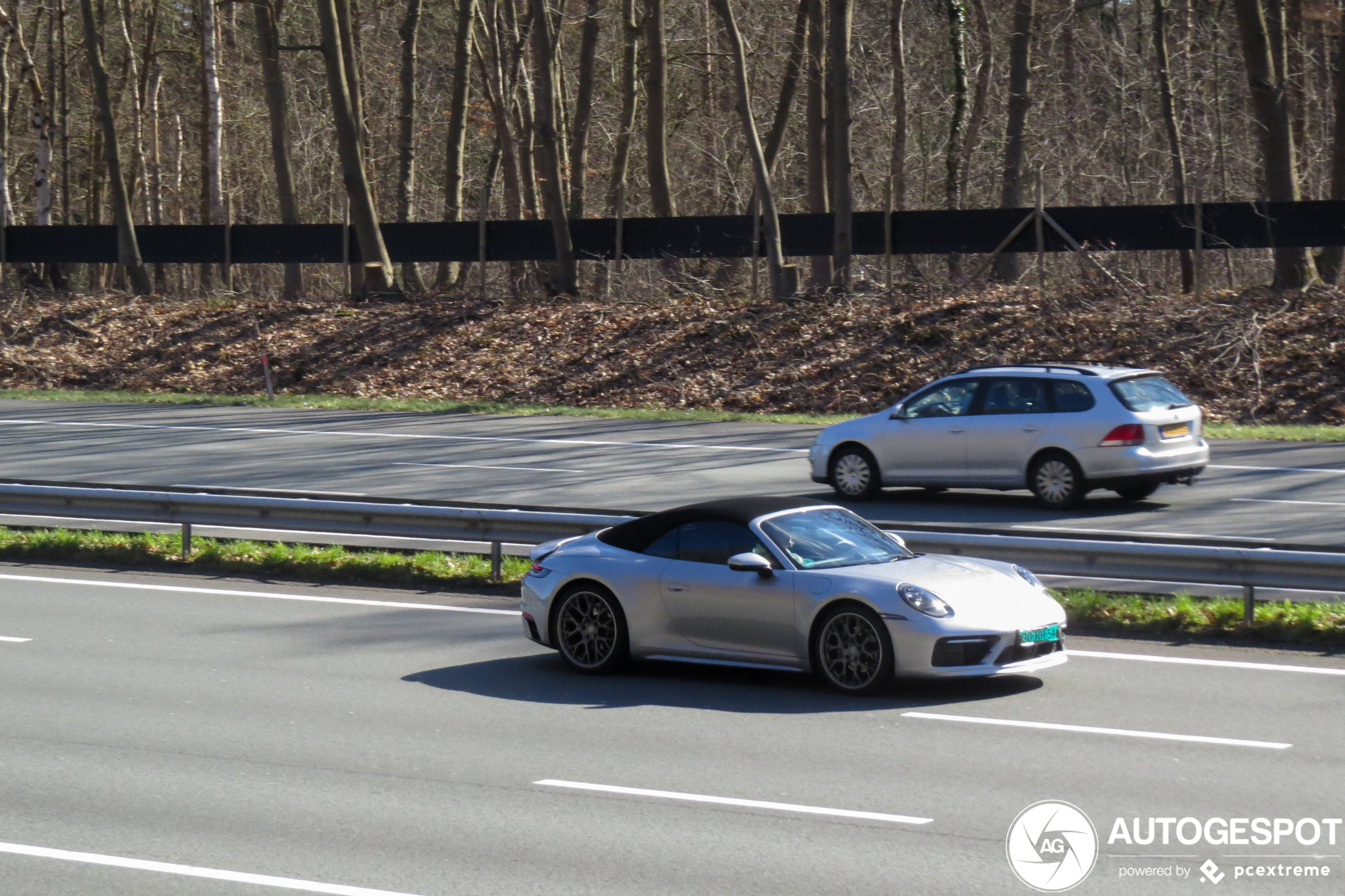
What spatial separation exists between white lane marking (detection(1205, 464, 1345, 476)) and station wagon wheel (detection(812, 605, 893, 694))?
10.8m

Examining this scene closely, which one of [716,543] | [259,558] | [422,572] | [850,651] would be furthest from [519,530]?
[850,651]

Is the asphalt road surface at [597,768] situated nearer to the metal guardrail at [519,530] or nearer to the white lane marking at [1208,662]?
the white lane marking at [1208,662]

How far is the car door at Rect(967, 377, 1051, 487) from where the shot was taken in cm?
1655

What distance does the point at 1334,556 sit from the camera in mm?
10461

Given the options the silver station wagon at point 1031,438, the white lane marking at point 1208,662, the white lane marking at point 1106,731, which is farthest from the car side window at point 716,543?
the silver station wagon at point 1031,438

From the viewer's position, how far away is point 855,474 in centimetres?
1762

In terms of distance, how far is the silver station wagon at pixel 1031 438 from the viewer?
16.0 m

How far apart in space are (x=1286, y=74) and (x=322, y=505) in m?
24.0

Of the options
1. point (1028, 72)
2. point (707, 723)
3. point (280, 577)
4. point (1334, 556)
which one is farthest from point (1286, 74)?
point (707, 723)

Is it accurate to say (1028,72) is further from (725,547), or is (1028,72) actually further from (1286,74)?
(725,547)

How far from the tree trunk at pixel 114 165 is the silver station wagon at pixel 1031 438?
86.6 ft

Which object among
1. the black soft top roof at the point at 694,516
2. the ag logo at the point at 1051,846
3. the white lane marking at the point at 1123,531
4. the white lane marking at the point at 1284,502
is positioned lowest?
the ag logo at the point at 1051,846

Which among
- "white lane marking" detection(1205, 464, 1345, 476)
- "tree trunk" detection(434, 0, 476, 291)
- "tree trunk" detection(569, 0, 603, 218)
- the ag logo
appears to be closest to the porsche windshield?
the ag logo

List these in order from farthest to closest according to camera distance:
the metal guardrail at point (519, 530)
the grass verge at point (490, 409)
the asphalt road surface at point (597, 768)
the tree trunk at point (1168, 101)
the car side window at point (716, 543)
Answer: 1. the tree trunk at point (1168, 101)
2. the grass verge at point (490, 409)
3. the metal guardrail at point (519, 530)
4. the car side window at point (716, 543)
5. the asphalt road surface at point (597, 768)
